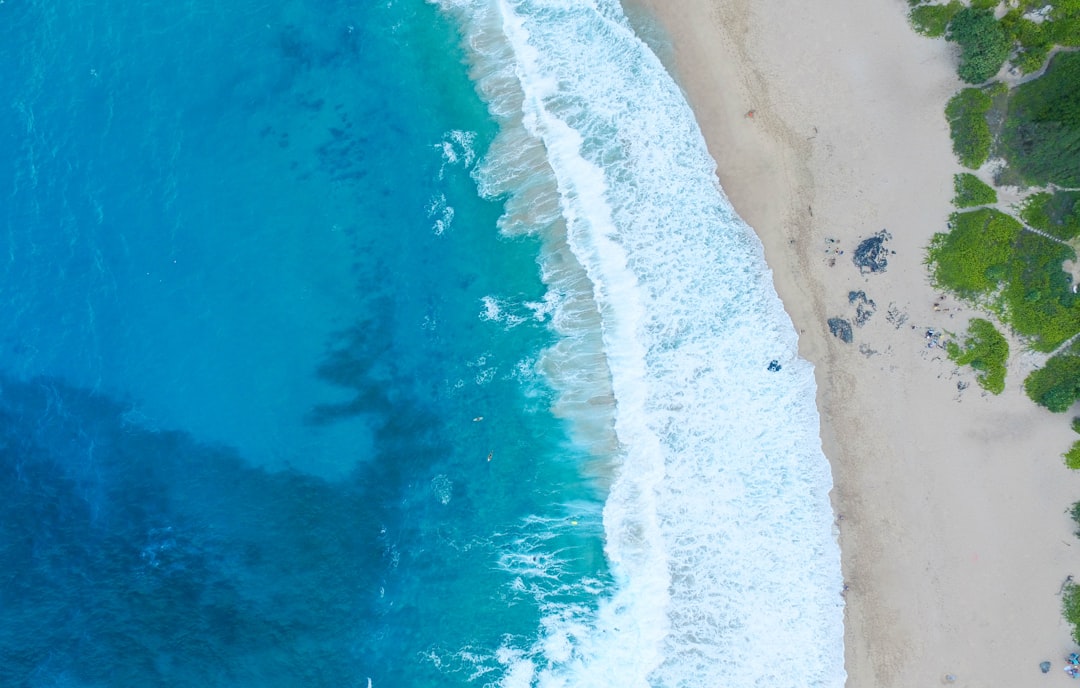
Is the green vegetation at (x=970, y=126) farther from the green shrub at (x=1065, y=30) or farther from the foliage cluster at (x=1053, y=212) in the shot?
the green shrub at (x=1065, y=30)

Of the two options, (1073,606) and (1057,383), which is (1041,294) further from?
(1073,606)

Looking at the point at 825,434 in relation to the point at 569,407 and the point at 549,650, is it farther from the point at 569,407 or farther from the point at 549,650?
the point at 549,650

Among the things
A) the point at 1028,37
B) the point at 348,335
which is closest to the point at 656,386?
the point at 348,335

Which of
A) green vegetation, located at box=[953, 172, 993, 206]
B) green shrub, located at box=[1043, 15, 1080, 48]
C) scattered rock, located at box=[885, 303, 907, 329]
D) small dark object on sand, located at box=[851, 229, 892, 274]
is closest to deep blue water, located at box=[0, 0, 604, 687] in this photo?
small dark object on sand, located at box=[851, 229, 892, 274]

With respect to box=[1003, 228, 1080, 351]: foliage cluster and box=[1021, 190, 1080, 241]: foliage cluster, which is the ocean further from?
box=[1021, 190, 1080, 241]: foliage cluster

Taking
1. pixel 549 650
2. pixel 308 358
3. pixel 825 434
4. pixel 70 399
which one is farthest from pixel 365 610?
pixel 825 434

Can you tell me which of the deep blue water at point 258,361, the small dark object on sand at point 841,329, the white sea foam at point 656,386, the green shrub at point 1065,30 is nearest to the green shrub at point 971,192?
the green shrub at point 1065,30
